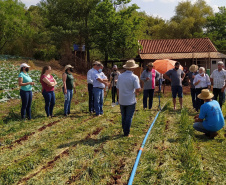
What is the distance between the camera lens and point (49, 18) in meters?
25.1

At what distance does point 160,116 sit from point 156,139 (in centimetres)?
253

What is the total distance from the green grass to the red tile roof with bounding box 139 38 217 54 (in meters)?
21.6

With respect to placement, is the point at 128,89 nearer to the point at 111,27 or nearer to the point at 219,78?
the point at 219,78

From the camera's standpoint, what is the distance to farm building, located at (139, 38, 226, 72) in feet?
83.4

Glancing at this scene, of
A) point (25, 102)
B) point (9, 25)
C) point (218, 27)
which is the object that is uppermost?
point (218, 27)

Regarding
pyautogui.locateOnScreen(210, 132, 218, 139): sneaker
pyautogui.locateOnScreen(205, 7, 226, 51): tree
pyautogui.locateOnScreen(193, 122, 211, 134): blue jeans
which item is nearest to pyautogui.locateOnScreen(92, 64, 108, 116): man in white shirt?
pyautogui.locateOnScreen(193, 122, 211, 134): blue jeans

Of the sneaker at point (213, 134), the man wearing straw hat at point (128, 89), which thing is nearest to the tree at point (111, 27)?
the man wearing straw hat at point (128, 89)

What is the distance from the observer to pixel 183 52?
26.7m

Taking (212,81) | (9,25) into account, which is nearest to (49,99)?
(212,81)

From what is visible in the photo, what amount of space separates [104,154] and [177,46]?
2561 cm

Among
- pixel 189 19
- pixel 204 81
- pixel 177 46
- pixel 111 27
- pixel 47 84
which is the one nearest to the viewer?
pixel 47 84

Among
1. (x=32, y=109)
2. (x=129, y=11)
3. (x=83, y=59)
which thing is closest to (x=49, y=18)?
(x=83, y=59)

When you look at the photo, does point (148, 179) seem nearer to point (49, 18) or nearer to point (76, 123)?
point (76, 123)

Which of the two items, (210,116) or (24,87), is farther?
(24,87)
